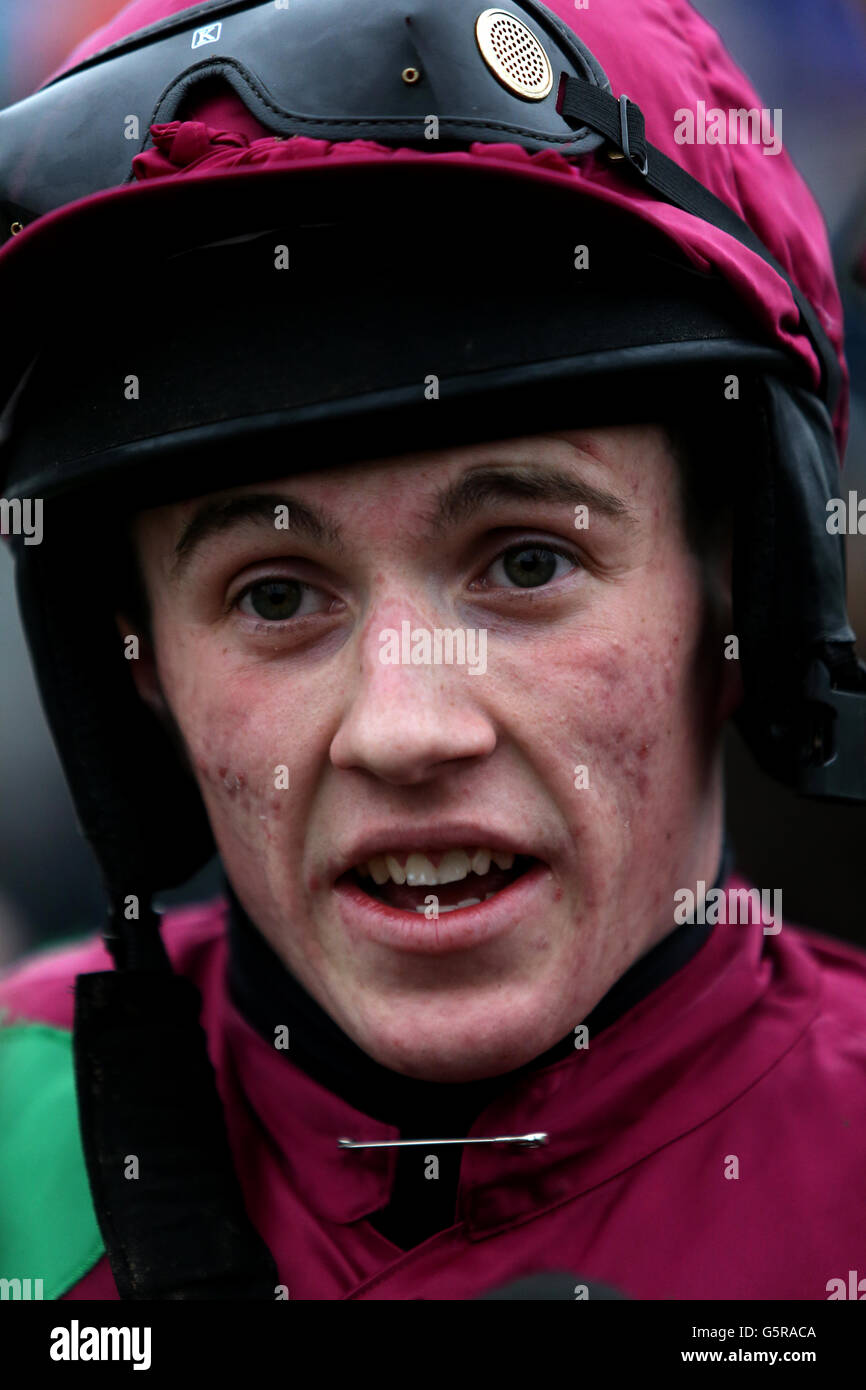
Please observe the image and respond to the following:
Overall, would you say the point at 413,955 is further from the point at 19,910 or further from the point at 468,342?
the point at 19,910

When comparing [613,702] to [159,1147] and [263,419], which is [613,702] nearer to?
[263,419]

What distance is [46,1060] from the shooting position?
2203 mm

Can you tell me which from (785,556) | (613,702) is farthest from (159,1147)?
(785,556)

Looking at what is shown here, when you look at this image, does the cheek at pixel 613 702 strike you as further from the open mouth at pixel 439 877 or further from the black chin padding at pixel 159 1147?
the black chin padding at pixel 159 1147

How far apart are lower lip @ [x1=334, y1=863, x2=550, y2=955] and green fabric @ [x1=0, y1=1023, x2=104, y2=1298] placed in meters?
0.68

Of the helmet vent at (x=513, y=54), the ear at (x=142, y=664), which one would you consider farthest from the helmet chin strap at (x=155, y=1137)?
the helmet vent at (x=513, y=54)

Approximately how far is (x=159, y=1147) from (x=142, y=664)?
0.70m

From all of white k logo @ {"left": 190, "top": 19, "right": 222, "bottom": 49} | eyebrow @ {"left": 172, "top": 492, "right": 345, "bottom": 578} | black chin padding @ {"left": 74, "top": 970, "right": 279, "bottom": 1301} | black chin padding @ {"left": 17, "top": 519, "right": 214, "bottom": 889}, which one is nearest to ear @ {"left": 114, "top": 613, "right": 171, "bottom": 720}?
black chin padding @ {"left": 17, "top": 519, "right": 214, "bottom": 889}

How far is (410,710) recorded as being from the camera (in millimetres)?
1453

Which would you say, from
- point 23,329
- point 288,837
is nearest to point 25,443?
point 23,329

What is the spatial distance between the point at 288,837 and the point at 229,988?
1.65 ft

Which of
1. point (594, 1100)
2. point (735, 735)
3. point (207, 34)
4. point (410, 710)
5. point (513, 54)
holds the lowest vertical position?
point (594, 1100)

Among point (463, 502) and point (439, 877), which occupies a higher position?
point (463, 502)

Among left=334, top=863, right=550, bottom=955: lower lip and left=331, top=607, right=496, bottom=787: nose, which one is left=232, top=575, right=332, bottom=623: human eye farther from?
left=334, top=863, right=550, bottom=955: lower lip
